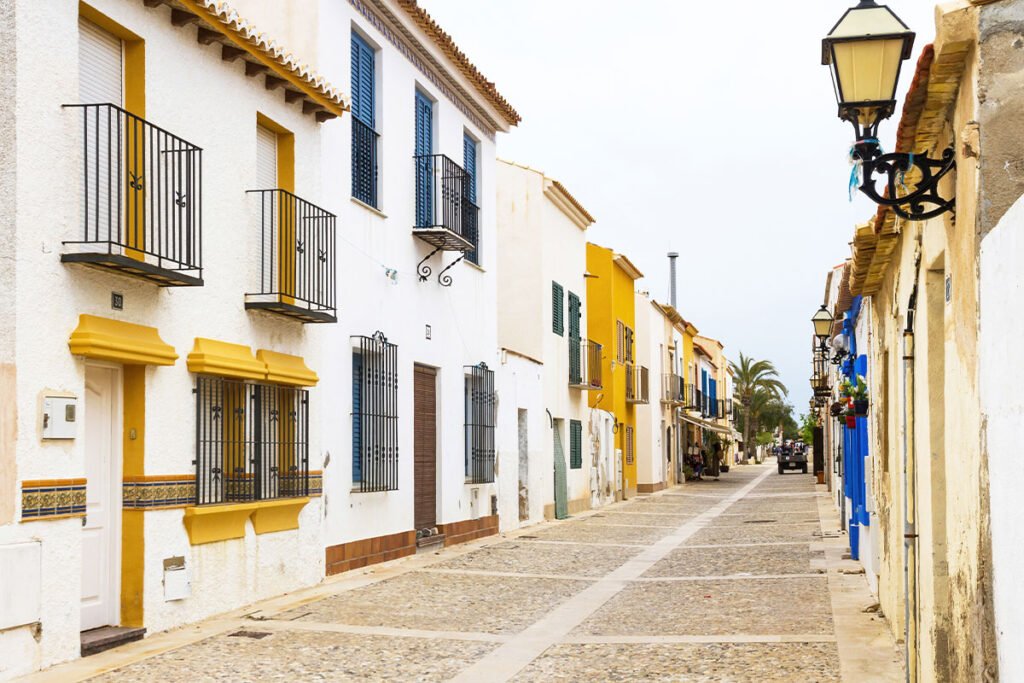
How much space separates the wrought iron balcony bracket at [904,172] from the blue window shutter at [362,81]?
977 centimetres

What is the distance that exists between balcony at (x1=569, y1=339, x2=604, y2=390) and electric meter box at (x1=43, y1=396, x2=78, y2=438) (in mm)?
20106

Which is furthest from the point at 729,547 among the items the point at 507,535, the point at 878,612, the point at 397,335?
the point at 878,612

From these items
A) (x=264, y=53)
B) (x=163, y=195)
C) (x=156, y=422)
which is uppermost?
(x=264, y=53)

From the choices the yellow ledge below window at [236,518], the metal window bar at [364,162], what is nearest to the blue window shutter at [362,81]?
the metal window bar at [364,162]

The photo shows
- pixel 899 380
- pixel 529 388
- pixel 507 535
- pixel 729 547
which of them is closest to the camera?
pixel 899 380

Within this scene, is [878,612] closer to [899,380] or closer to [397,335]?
[899,380]

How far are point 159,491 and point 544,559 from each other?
25.2 ft

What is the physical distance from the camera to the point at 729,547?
18.0 m

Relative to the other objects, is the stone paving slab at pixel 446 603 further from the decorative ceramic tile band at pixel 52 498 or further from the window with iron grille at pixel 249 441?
the decorative ceramic tile band at pixel 52 498

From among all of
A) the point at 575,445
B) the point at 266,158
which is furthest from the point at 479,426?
the point at 575,445

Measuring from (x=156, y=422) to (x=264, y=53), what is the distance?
3.76 metres

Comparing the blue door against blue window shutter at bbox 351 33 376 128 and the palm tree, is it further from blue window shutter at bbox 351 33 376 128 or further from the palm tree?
the palm tree

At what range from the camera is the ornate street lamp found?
535 cm

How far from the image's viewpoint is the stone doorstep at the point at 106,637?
8598mm
